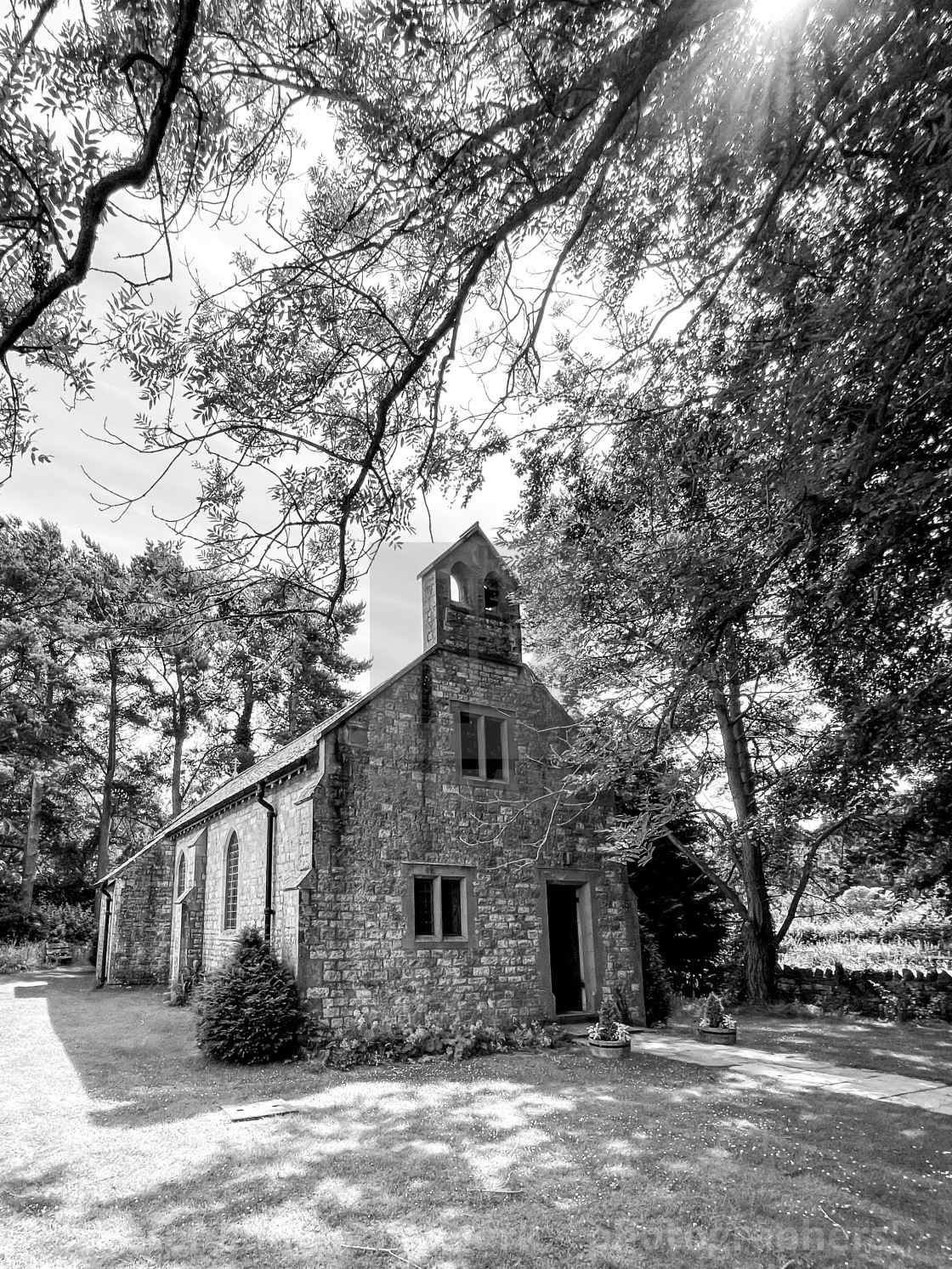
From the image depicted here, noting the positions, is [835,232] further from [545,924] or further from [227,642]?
[545,924]

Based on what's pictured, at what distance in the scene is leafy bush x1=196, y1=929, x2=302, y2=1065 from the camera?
11414mm

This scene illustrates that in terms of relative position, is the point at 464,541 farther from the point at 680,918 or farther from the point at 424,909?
the point at 680,918

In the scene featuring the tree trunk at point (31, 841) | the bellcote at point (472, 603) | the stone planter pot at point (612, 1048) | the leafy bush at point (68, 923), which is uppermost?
the bellcote at point (472, 603)

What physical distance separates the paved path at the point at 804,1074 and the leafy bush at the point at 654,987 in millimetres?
2130

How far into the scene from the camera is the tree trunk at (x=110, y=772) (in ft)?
112

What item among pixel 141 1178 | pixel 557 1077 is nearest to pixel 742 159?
pixel 141 1178

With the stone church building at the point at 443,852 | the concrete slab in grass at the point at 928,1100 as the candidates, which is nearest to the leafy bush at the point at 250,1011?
the stone church building at the point at 443,852

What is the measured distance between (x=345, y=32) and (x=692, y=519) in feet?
16.3

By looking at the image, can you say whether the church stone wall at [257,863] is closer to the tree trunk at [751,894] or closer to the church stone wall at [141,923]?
the church stone wall at [141,923]

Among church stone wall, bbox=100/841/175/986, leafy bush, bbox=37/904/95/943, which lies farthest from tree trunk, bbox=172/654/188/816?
church stone wall, bbox=100/841/175/986

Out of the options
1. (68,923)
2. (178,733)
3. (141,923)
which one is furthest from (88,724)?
(141,923)

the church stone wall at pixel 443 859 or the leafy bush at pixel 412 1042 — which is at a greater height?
the church stone wall at pixel 443 859

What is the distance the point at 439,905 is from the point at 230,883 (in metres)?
6.47

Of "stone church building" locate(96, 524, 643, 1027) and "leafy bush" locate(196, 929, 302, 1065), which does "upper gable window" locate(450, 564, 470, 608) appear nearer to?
"stone church building" locate(96, 524, 643, 1027)
